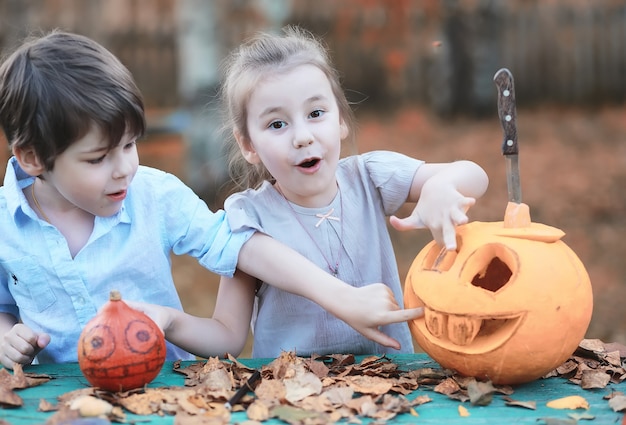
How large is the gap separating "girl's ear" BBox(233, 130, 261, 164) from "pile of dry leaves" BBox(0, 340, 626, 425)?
71 cm

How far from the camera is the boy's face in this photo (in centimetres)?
246

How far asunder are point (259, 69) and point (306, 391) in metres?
1.10

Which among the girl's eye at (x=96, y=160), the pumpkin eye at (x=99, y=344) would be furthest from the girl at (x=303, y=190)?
the girl's eye at (x=96, y=160)

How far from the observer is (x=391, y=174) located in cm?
292

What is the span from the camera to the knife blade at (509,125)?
233 cm

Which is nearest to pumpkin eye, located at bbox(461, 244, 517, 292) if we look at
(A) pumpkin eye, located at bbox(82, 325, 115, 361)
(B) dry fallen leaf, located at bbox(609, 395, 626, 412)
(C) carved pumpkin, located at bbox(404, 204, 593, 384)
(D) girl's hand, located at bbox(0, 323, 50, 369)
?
(C) carved pumpkin, located at bbox(404, 204, 593, 384)

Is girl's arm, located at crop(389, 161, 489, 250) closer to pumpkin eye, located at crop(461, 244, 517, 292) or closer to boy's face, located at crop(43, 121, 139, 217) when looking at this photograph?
pumpkin eye, located at crop(461, 244, 517, 292)

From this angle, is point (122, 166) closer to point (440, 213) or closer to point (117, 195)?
point (117, 195)

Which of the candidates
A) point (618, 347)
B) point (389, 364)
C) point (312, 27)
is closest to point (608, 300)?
point (618, 347)

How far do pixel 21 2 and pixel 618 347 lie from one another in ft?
32.7

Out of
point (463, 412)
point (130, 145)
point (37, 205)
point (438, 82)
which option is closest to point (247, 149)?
point (130, 145)

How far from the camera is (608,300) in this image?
6598 mm

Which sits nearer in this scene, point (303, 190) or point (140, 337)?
point (140, 337)

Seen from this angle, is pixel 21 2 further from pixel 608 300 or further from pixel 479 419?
pixel 479 419
